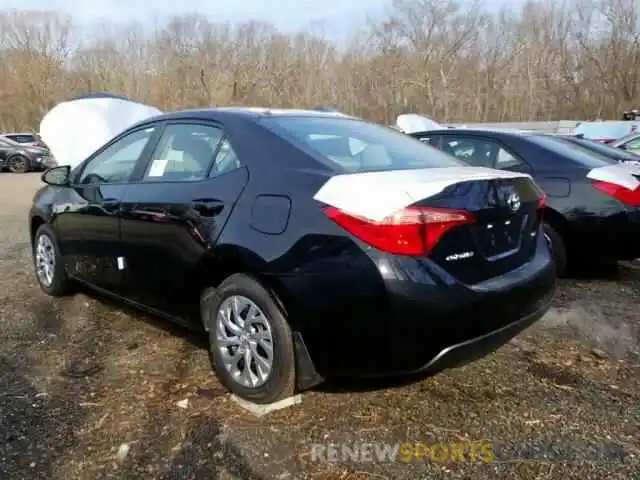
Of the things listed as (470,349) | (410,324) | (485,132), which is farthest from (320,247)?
(485,132)

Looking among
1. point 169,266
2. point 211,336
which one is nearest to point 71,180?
point 169,266

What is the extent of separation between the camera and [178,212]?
135 inches

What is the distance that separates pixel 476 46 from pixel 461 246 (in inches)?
2082

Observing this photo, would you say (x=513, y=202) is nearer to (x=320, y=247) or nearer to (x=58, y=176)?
(x=320, y=247)

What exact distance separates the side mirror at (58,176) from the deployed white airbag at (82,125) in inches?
222

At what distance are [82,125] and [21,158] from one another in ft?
53.1

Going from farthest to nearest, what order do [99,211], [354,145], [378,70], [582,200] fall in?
[378,70], [582,200], [99,211], [354,145]

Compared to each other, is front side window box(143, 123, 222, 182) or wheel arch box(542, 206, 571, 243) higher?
front side window box(143, 123, 222, 182)

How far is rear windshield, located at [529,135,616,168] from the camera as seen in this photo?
5445 millimetres

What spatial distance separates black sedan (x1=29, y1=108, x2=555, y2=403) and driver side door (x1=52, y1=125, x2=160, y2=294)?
0.06 m

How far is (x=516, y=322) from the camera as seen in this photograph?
2949 millimetres

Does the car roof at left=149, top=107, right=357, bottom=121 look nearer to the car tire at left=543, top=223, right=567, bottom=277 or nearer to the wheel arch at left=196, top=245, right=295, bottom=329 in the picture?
the wheel arch at left=196, top=245, right=295, bottom=329

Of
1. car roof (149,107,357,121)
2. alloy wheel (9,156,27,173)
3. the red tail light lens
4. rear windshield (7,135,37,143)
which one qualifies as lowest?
alloy wheel (9,156,27,173)

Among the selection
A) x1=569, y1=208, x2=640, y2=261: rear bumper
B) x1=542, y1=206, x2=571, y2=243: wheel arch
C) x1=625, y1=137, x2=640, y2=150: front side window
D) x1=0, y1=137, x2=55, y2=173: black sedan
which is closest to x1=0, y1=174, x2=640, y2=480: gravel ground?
x1=569, y1=208, x2=640, y2=261: rear bumper
